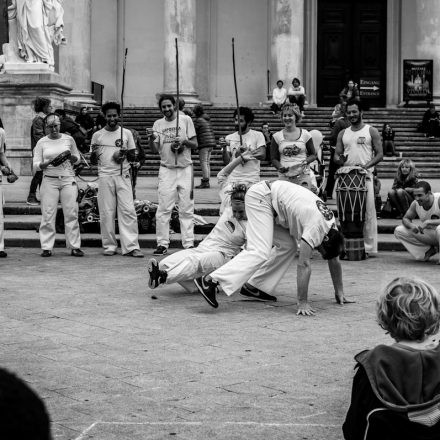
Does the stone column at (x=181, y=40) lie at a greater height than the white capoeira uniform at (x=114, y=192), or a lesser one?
greater

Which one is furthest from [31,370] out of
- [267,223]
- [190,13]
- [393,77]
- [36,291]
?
[393,77]

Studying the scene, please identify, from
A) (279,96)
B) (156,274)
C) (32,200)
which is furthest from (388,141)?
(156,274)

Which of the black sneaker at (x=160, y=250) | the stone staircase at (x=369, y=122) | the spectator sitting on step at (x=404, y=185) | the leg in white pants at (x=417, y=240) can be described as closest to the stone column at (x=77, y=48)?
the stone staircase at (x=369, y=122)

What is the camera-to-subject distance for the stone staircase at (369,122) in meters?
24.3

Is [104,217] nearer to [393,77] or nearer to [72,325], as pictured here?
[72,325]

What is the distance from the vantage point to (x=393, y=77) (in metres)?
34.3

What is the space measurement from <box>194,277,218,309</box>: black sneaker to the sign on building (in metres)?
25.5

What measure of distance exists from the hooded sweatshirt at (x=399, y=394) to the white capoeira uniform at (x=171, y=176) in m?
9.01

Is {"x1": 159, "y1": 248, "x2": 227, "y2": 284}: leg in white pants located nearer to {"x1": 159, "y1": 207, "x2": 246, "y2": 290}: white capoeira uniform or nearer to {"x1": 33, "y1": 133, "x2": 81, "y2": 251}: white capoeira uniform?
{"x1": 159, "y1": 207, "x2": 246, "y2": 290}: white capoeira uniform

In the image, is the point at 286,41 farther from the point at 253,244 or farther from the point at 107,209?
the point at 253,244

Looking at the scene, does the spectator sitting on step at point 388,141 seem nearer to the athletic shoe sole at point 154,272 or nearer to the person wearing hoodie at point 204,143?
the person wearing hoodie at point 204,143

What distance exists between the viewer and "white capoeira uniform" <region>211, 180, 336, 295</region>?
341 inches

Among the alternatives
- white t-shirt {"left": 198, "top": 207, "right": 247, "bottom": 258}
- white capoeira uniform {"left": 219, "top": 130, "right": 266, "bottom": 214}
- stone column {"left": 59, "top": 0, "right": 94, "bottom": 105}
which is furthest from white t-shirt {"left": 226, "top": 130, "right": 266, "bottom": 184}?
stone column {"left": 59, "top": 0, "right": 94, "bottom": 105}

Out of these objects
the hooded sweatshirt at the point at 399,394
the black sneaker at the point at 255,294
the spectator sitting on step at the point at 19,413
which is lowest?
the black sneaker at the point at 255,294
